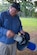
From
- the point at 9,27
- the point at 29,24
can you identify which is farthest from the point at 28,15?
the point at 9,27

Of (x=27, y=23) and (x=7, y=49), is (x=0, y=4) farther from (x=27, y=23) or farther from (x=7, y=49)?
(x=7, y=49)

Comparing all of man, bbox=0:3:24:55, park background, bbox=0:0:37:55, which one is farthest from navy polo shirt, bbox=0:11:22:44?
park background, bbox=0:0:37:55

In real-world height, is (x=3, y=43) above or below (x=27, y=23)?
above

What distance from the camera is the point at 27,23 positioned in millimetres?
2594

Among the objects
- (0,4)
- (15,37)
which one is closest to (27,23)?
(0,4)

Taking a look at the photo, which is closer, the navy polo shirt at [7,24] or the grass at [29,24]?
the navy polo shirt at [7,24]

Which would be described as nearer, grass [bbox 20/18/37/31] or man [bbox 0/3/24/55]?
man [bbox 0/3/24/55]

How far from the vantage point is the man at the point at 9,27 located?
185cm

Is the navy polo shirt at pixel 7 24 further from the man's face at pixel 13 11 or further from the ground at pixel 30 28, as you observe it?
the ground at pixel 30 28

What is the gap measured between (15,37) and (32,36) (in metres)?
0.79

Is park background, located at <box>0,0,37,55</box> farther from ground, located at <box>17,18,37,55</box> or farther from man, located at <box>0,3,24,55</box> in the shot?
man, located at <box>0,3,24,55</box>

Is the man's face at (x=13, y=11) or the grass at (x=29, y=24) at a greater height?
the man's face at (x=13, y=11)

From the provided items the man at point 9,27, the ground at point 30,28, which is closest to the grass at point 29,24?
the ground at point 30,28

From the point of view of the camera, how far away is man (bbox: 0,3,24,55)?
72.9 inches
